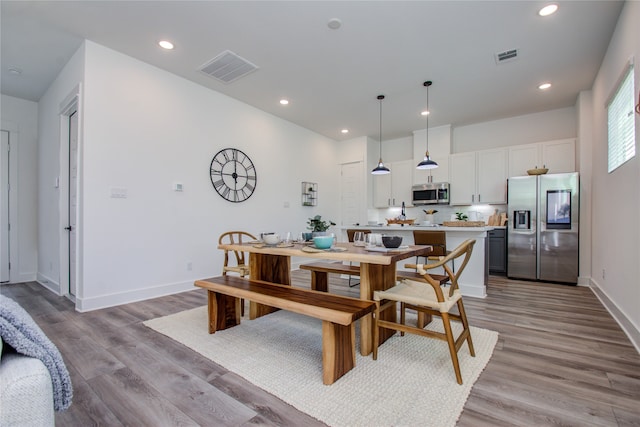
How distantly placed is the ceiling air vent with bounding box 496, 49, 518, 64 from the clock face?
369cm

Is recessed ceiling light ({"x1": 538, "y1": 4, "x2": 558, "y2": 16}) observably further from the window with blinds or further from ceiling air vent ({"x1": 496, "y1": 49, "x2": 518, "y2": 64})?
the window with blinds

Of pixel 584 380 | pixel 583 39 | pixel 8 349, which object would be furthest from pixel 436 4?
pixel 8 349

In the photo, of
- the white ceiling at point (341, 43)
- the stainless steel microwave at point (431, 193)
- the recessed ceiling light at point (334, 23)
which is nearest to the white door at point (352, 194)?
the stainless steel microwave at point (431, 193)

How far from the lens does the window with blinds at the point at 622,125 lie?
8.48ft

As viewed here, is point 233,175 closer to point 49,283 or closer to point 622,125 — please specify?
point 49,283

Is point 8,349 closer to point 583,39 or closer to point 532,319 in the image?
point 532,319

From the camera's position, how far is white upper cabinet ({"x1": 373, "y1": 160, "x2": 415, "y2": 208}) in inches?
256

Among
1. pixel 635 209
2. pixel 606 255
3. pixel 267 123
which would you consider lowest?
pixel 606 255

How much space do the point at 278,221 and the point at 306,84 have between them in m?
2.38

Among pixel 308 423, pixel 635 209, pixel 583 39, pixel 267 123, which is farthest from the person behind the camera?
pixel 267 123

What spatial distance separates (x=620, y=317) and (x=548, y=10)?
9.47 ft

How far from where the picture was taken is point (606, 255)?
3383 millimetres

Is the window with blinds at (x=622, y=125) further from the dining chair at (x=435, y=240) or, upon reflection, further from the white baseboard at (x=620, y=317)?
the dining chair at (x=435, y=240)

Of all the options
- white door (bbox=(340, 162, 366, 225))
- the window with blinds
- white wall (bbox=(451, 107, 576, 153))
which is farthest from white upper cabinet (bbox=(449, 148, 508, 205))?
the window with blinds
